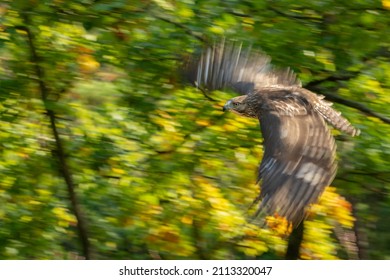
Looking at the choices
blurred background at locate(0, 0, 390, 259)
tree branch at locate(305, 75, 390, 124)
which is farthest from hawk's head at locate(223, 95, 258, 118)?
tree branch at locate(305, 75, 390, 124)

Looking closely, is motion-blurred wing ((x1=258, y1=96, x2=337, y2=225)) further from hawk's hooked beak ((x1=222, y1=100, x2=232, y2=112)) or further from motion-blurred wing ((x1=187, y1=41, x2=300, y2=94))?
motion-blurred wing ((x1=187, y1=41, x2=300, y2=94))

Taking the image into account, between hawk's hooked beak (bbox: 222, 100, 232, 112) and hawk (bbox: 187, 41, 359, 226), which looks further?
hawk's hooked beak (bbox: 222, 100, 232, 112)

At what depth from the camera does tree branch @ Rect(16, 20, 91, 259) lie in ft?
25.7

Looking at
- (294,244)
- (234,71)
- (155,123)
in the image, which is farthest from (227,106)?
(294,244)

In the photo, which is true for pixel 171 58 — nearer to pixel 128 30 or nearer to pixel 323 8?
pixel 128 30

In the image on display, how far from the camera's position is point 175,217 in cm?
826

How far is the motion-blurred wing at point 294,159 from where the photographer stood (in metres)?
5.77

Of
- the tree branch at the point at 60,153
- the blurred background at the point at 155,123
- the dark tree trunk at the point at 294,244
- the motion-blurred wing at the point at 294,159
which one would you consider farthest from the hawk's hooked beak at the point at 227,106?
the dark tree trunk at the point at 294,244

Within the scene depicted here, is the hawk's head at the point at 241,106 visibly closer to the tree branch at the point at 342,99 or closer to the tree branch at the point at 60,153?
the tree branch at the point at 342,99

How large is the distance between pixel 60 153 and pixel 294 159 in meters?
2.63

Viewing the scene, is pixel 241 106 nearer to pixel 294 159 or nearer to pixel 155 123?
pixel 155 123

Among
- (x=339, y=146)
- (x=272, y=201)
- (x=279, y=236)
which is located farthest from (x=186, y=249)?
(x=272, y=201)

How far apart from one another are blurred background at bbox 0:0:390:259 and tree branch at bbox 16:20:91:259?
0.04 ft

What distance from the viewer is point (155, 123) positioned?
26.0 feet
